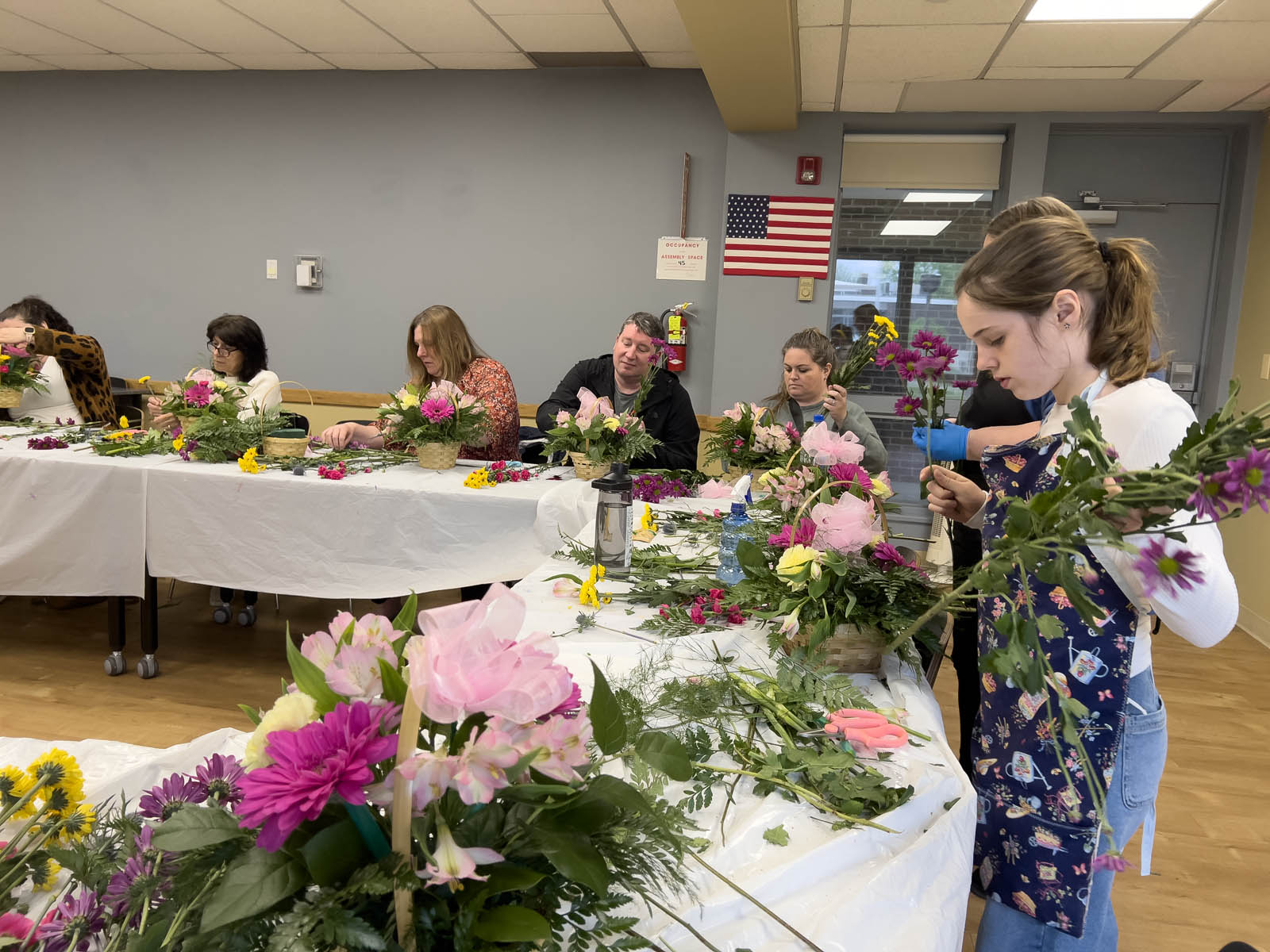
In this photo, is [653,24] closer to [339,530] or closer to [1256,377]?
[339,530]

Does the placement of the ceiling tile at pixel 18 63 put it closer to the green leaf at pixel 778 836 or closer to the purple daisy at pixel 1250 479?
the green leaf at pixel 778 836

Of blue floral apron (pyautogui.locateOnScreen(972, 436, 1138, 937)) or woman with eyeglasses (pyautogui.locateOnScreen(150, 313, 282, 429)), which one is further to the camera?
woman with eyeglasses (pyautogui.locateOnScreen(150, 313, 282, 429))

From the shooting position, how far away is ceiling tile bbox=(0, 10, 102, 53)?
498cm

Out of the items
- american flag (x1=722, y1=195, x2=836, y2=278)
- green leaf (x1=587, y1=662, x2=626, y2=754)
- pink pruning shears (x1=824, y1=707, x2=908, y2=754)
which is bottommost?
pink pruning shears (x1=824, y1=707, x2=908, y2=754)

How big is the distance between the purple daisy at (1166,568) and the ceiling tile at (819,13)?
3392mm

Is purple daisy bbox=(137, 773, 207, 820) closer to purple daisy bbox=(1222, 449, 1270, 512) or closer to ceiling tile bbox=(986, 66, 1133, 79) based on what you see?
purple daisy bbox=(1222, 449, 1270, 512)

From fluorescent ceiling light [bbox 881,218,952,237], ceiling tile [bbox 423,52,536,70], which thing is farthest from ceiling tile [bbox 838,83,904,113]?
ceiling tile [bbox 423,52,536,70]

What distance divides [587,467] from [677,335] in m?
2.46

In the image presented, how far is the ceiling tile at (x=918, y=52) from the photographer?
3.73m

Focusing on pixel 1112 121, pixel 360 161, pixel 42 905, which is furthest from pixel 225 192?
pixel 42 905

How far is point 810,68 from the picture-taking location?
4250 mm

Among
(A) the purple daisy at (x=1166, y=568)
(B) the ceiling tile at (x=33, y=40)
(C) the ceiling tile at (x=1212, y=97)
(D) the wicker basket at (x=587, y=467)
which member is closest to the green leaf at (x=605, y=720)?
(A) the purple daisy at (x=1166, y=568)

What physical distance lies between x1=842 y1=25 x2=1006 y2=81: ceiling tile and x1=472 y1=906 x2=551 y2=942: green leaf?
13.1 feet

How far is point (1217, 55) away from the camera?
12.6ft
